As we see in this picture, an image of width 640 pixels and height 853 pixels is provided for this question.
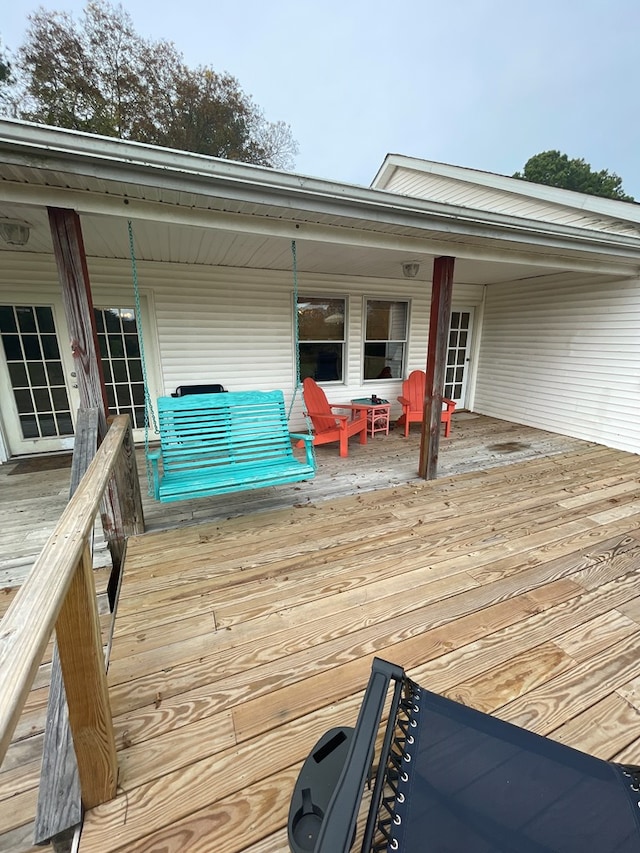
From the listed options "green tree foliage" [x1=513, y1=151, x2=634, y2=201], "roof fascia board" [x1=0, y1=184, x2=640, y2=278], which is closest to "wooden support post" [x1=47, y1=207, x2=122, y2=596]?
"roof fascia board" [x1=0, y1=184, x2=640, y2=278]

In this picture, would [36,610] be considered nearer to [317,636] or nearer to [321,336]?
[317,636]

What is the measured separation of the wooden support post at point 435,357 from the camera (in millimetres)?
3439

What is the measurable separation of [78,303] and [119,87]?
562 inches

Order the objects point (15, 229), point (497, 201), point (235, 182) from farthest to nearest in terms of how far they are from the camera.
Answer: point (497, 201) → point (15, 229) → point (235, 182)

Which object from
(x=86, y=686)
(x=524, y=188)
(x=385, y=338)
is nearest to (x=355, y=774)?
(x=86, y=686)

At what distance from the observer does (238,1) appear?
14.7m

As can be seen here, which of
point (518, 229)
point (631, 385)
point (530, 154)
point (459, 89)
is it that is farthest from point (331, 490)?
point (530, 154)

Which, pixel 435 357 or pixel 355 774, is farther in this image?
pixel 435 357

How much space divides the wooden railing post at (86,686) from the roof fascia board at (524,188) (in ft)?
23.1

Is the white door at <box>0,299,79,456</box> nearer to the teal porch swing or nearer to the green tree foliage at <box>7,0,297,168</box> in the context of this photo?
the teal porch swing

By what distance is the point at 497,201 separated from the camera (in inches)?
263

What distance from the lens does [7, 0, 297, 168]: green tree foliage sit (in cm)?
1100

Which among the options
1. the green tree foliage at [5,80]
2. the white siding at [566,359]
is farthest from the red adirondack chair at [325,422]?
the green tree foliage at [5,80]

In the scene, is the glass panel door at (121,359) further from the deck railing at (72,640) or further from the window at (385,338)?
the deck railing at (72,640)
